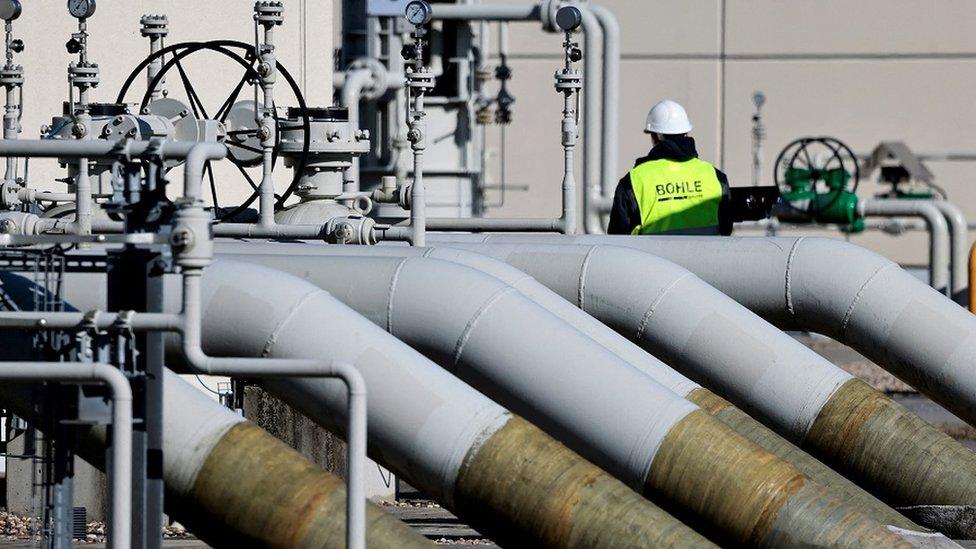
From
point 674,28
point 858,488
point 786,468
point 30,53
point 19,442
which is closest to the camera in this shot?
point 786,468

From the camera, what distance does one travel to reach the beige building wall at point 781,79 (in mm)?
22672

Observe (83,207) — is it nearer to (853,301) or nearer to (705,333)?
(705,333)

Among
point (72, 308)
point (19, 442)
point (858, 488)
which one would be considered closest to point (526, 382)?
point (72, 308)

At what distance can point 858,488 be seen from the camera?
7.18 meters

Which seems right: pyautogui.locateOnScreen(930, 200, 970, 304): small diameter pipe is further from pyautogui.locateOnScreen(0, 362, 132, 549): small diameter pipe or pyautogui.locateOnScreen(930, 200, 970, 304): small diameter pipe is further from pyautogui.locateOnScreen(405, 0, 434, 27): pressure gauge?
pyautogui.locateOnScreen(0, 362, 132, 549): small diameter pipe

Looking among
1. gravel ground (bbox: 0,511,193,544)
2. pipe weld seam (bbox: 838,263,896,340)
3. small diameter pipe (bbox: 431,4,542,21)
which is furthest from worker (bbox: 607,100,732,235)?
small diameter pipe (bbox: 431,4,542,21)

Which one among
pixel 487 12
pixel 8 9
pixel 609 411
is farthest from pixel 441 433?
pixel 487 12

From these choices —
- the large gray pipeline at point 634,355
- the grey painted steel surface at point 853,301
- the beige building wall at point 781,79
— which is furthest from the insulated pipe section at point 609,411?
the beige building wall at point 781,79

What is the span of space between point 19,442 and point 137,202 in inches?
157

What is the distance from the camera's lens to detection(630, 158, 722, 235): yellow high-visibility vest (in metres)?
9.04

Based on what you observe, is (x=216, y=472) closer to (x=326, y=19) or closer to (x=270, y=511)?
(x=270, y=511)

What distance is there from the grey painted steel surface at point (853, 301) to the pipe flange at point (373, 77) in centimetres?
822

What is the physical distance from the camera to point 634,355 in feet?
22.5

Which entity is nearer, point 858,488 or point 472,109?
point 858,488
